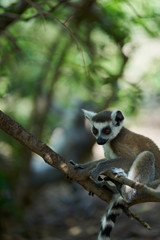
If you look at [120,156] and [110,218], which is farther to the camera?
[120,156]

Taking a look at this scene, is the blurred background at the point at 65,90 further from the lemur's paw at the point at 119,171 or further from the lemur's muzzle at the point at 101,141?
the lemur's paw at the point at 119,171

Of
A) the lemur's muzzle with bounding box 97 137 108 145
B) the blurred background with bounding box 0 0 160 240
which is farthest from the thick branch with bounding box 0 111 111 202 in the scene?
the blurred background with bounding box 0 0 160 240

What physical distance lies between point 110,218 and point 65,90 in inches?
291

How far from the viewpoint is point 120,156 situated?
488 cm

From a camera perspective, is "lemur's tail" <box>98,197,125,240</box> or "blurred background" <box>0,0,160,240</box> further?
"blurred background" <box>0,0,160,240</box>

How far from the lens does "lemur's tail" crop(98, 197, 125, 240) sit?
14.1 feet

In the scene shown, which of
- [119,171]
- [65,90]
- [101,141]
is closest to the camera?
[119,171]

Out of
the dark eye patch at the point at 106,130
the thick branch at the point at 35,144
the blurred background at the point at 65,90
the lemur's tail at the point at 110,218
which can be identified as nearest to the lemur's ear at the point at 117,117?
the dark eye patch at the point at 106,130

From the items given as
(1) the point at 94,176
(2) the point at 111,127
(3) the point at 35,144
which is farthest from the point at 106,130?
(3) the point at 35,144

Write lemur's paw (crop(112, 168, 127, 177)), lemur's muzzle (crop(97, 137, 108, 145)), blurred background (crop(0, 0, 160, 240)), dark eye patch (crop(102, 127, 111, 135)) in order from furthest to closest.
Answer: blurred background (crop(0, 0, 160, 240)), dark eye patch (crop(102, 127, 111, 135)), lemur's muzzle (crop(97, 137, 108, 145)), lemur's paw (crop(112, 168, 127, 177))

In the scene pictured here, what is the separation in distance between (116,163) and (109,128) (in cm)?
63

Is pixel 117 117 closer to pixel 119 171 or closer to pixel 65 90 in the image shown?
pixel 119 171

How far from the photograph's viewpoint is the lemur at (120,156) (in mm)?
4359

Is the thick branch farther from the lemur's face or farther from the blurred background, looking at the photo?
the blurred background
